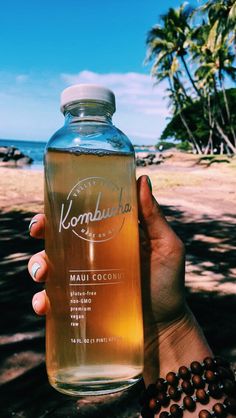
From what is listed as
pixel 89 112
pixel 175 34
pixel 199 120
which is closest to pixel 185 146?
pixel 199 120

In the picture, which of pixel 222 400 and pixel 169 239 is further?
pixel 169 239

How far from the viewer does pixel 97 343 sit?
5.94ft

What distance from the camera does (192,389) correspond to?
2051mm

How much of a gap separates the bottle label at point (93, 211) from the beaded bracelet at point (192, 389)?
2.55ft

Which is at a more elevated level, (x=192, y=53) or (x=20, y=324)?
(x=192, y=53)

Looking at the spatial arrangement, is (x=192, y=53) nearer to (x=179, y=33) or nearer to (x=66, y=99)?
(x=179, y=33)

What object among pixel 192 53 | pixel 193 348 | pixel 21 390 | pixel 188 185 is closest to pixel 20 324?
pixel 21 390

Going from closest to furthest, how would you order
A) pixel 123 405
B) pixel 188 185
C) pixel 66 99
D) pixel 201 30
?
pixel 66 99 < pixel 123 405 < pixel 188 185 < pixel 201 30

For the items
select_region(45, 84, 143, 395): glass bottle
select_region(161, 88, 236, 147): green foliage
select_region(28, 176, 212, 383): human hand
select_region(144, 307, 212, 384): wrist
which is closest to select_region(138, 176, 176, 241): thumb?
select_region(28, 176, 212, 383): human hand

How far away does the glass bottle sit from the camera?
5.96 ft

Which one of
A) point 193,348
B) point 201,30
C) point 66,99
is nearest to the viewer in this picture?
point 66,99

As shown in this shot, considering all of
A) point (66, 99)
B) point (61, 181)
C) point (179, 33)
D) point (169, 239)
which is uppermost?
point (179, 33)

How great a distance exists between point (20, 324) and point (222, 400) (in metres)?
2.79

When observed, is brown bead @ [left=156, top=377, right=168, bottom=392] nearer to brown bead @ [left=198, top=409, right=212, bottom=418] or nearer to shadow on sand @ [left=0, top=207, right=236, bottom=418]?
brown bead @ [left=198, top=409, right=212, bottom=418]
